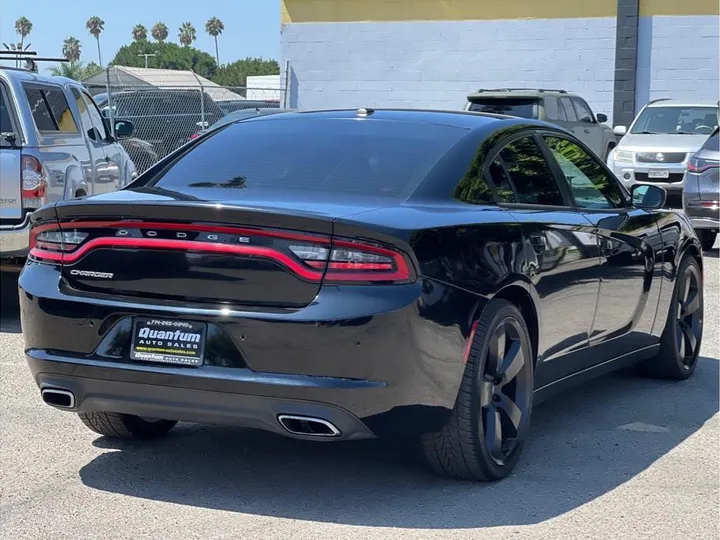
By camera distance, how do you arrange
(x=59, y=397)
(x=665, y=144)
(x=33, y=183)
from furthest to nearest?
(x=665, y=144) < (x=33, y=183) < (x=59, y=397)

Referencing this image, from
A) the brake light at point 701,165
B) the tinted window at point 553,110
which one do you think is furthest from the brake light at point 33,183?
the tinted window at point 553,110

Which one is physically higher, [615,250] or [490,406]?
[615,250]

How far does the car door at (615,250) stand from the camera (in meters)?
6.23

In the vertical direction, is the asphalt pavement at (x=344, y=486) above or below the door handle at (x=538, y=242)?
below

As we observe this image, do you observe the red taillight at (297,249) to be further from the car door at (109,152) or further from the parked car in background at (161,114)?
the parked car in background at (161,114)

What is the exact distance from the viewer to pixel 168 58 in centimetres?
10981

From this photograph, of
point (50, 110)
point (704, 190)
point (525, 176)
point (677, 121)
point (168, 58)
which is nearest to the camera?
point (525, 176)

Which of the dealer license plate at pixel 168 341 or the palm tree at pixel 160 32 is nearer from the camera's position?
the dealer license plate at pixel 168 341

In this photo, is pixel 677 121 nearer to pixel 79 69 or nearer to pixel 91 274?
pixel 91 274

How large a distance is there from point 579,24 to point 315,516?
25.8 m

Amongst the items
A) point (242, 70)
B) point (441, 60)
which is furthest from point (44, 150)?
point (242, 70)

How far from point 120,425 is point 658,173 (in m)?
13.6

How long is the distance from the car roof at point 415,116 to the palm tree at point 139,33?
137 m

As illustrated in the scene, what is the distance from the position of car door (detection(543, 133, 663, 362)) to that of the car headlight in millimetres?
11516
